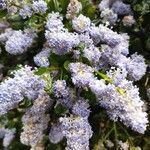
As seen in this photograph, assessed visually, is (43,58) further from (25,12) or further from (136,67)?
(136,67)

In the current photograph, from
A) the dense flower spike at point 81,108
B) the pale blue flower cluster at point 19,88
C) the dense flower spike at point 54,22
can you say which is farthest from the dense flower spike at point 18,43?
the dense flower spike at point 81,108

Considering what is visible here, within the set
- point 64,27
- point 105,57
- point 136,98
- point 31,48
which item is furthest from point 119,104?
point 31,48

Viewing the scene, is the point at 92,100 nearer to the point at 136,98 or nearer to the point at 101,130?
the point at 136,98

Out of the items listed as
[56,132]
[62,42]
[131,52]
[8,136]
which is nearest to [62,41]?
[62,42]

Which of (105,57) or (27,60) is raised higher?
(105,57)

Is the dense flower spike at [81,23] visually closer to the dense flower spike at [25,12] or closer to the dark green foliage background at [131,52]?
the dark green foliage background at [131,52]
